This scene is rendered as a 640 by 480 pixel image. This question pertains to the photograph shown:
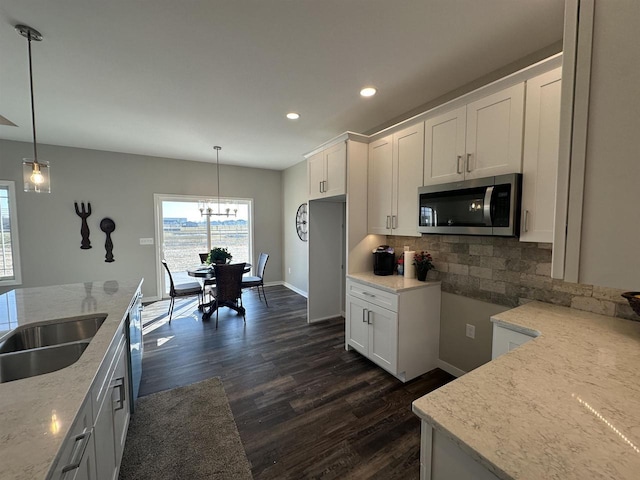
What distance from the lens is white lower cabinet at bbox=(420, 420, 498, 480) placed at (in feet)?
2.60

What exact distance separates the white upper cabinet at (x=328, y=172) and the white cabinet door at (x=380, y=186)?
1.07 ft

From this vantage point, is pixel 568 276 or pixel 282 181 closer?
pixel 568 276

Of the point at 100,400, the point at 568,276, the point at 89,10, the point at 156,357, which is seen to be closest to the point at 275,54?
the point at 89,10

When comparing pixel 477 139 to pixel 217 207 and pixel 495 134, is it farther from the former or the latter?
pixel 217 207

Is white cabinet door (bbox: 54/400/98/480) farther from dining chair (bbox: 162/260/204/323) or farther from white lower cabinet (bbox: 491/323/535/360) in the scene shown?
dining chair (bbox: 162/260/204/323)

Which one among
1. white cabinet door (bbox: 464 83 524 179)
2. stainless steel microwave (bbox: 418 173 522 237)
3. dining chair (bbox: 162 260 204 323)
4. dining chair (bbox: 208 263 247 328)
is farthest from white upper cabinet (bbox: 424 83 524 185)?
dining chair (bbox: 162 260 204 323)

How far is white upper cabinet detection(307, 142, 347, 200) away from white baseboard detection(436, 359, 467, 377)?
6.96 ft

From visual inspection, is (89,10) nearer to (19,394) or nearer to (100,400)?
(19,394)

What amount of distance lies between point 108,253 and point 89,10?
4.28 meters

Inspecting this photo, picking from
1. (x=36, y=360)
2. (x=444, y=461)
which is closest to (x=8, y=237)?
(x=36, y=360)

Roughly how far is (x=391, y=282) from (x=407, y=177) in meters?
1.08

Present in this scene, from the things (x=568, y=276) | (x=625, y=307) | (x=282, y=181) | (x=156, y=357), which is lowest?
(x=156, y=357)

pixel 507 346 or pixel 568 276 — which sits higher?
pixel 568 276

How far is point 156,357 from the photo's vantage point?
305 cm
